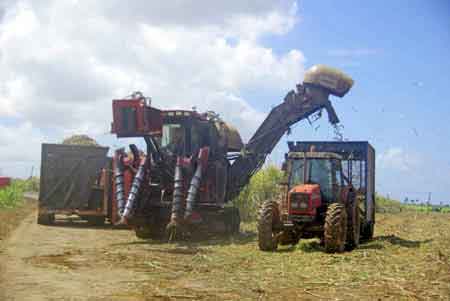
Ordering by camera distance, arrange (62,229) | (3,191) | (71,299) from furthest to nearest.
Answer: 1. (3,191)
2. (62,229)
3. (71,299)

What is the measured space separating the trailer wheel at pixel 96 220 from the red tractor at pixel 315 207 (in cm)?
854

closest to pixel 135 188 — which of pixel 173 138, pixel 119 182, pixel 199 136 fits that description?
pixel 119 182

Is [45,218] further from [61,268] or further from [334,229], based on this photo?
[334,229]

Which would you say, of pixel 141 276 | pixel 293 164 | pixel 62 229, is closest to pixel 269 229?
pixel 293 164

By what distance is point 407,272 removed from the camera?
987 centimetres

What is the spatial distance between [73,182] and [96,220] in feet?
5.59

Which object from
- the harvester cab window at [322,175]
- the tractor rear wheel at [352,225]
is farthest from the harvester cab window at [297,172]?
the tractor rear wheel at [352,225]

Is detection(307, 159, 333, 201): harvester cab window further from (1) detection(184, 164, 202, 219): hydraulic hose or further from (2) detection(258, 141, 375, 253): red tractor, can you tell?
(1) detection(184, 164, 202, 219): hydraulic hose

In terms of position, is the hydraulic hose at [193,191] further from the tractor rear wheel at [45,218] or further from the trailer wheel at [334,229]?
the tractor rear wheel at [45,218]

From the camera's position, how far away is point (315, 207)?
12.9 metres

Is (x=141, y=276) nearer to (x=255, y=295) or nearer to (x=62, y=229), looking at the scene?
(x=255, y=295)

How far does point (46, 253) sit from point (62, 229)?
648cm

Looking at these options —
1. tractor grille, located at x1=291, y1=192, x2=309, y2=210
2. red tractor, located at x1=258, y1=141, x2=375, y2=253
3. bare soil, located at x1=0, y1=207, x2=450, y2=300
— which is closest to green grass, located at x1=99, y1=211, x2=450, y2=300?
bare soil, located at x1=0, y1=207, x2=450, y2=300

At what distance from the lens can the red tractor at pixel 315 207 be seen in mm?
12555
